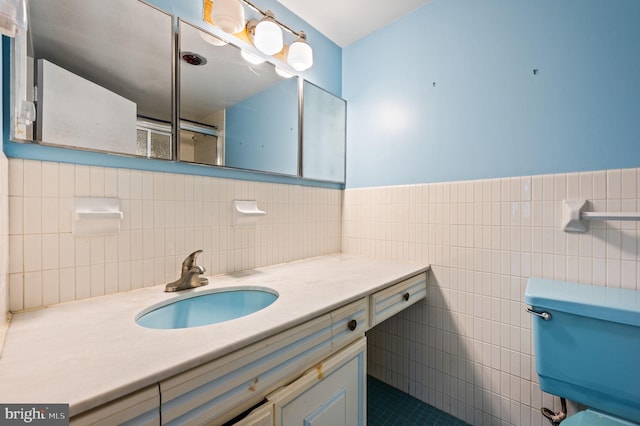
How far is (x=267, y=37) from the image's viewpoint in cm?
134

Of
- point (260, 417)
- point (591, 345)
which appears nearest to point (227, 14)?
point (260, 417)

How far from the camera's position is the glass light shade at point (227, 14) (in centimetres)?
117

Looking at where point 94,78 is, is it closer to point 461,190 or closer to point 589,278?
point 461,190

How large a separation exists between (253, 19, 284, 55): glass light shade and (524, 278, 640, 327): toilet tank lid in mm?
1548

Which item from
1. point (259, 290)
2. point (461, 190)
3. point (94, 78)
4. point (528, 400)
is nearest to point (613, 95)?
point (461, 190)

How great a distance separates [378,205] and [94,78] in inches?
57.1

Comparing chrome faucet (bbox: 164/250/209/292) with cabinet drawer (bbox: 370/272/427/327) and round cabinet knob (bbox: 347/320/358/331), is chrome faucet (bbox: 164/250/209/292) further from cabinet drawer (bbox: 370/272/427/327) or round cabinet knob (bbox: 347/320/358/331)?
cabinet drawer (bbox: 370/272/427/327)

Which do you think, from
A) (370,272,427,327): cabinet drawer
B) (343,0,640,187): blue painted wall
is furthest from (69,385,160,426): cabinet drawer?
(343,0,640,187): blue painted wall

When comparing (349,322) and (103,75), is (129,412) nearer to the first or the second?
(349,322)

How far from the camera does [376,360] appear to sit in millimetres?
1765

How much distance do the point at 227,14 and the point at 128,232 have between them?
98 cm

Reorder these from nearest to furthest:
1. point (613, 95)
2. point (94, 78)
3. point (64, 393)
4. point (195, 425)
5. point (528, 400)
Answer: point (64, 393) < point (195, 425) < point (94, 78) < point (613, 95) < point (528, 400)

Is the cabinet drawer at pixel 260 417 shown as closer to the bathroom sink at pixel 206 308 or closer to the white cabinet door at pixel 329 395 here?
the white cabinet door at pixel 329 395

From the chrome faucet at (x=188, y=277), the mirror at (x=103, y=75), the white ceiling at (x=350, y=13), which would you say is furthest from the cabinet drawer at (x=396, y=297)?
the white ceiling at (x=350, y=13)
